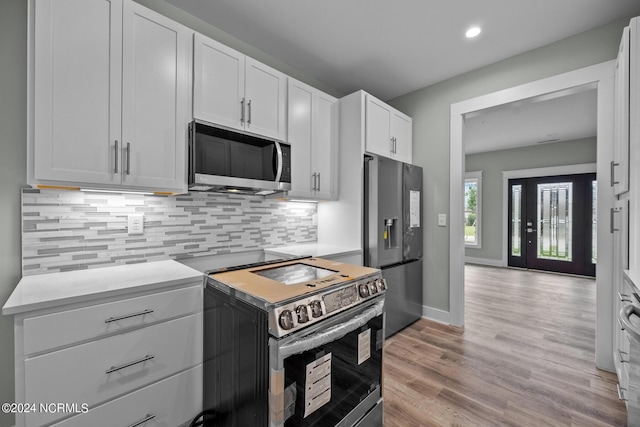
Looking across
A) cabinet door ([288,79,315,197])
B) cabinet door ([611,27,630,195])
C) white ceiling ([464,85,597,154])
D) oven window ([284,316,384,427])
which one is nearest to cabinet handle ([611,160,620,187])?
cabinet door ([611,27,630,195])

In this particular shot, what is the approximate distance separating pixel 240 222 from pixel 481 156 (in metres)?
6.53

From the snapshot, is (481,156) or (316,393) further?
(481,156)

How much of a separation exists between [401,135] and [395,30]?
118 centimetres

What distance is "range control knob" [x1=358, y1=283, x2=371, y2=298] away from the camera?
148cm


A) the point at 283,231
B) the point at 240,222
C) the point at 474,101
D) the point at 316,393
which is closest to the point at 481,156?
the point at 474,101

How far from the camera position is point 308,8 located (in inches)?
81.7

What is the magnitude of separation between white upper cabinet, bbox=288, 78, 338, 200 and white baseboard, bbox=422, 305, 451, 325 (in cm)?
176

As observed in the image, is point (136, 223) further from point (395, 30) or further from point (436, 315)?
point (436, 315)

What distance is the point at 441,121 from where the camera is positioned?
10.4ft

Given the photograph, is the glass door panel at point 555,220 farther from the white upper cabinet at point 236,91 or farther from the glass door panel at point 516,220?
the white upper cabinet at point 236,91

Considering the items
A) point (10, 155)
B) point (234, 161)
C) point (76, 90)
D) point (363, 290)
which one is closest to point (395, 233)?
point (363, 290)

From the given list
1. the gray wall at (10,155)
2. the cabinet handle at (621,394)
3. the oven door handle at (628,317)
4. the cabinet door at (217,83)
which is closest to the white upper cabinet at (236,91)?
the cabinet door at (217,83)

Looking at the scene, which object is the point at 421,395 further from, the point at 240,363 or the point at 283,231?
the point at 283,231

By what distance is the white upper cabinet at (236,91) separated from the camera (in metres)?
1.84
